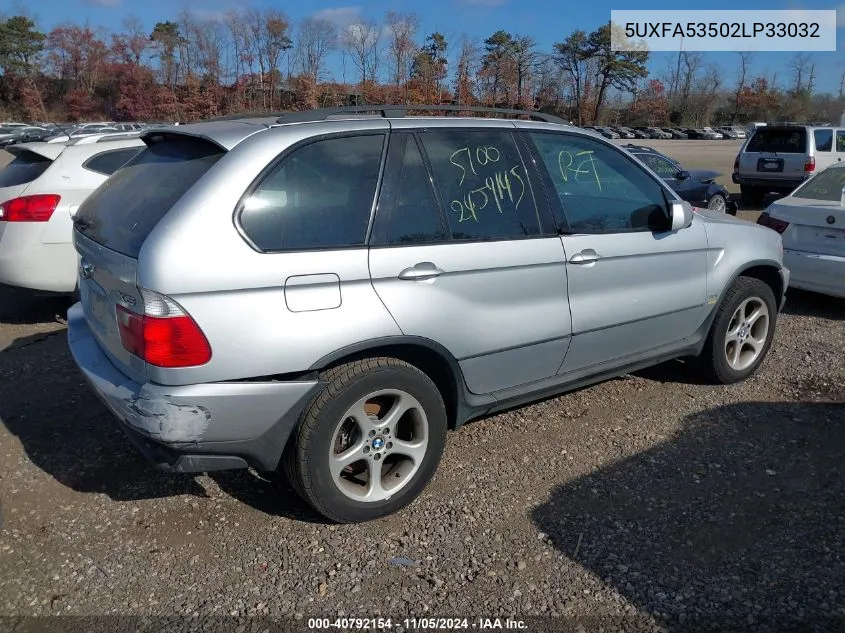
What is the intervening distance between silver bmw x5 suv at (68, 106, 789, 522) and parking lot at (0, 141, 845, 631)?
354 mm

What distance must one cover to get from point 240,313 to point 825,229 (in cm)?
594

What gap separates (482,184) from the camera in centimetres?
342

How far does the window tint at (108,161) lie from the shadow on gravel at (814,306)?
21.0ft

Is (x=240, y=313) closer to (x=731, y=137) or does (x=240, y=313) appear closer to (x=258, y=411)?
(x=258, y=411)

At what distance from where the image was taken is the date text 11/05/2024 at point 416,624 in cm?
254

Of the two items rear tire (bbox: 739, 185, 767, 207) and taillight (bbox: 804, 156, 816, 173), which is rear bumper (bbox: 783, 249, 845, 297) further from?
rear tire (bbox: 739, 185, 767, 207)

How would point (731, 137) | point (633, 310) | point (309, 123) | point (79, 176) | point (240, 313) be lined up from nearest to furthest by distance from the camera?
1. point (240, 313)
2. point (309, 123)
3. point (633, 310)
4. point (79, 176)
5. point (731, 137)

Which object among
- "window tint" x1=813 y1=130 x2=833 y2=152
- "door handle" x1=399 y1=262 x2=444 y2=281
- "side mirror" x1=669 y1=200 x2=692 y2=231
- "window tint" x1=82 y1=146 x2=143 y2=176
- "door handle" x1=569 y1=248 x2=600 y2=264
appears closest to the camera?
"door handle" x1=399 y1=262 x2=444 y2=281

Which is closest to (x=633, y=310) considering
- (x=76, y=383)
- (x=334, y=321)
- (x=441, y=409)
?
(x=441, y=409)

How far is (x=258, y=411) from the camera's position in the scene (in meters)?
2.73

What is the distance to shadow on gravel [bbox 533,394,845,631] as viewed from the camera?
2.66 meters

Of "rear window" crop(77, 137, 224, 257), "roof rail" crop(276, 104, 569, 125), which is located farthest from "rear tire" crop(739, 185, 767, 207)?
"rear window" crop(77, 137, 224, 257)

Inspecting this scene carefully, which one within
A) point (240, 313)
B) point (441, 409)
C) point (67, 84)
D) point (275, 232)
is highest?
point (67, 84)

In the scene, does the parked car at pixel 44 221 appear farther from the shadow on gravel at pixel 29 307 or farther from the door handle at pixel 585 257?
the door handle at pixel 585 257
